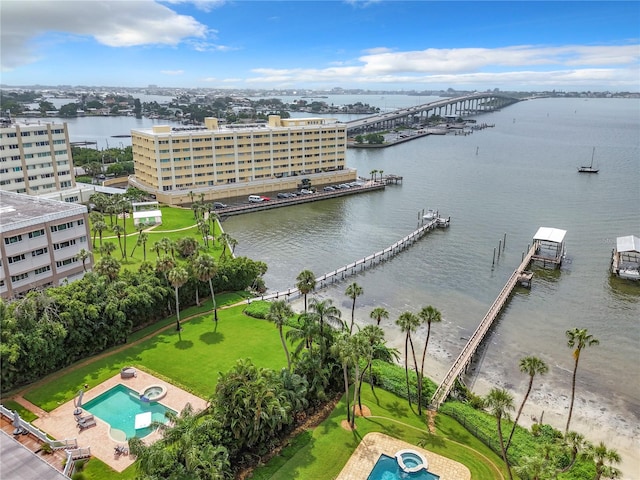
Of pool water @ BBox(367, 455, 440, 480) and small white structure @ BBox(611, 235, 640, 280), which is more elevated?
small white structure @ BBox(611, 235, 640, 280)

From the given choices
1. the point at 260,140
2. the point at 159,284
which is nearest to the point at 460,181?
the point at 260,140

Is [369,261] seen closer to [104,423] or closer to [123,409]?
[123,409]

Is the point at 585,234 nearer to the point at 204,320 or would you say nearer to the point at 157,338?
the point at 204,320

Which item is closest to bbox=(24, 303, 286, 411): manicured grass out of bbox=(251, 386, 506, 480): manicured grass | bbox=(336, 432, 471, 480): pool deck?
bbox=(251, 386, 506, 480): manicured grass

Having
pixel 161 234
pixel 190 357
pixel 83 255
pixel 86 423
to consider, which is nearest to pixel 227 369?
pixel 190 357

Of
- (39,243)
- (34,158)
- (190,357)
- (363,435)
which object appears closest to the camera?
(363,435)

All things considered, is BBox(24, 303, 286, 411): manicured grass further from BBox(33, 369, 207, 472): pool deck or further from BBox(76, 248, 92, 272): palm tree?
BBox(76, 248, 92, 272): palm tree

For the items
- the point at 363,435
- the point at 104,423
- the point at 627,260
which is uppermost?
the point at 627,260
